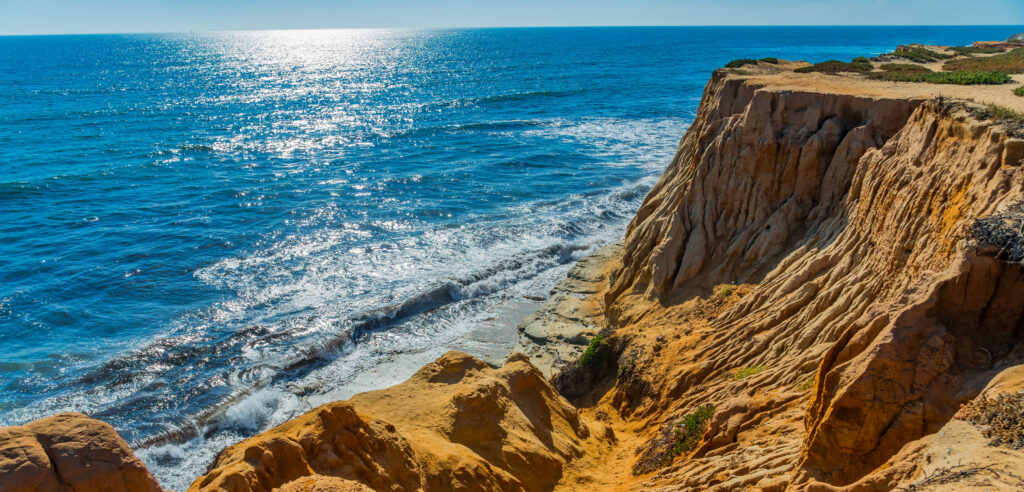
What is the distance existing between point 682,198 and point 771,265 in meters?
4.63

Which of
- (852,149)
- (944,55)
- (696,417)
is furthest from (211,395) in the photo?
(944,55)

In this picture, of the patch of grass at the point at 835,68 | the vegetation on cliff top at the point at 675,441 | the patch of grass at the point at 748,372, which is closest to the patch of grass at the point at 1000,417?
the vegetation on cliff top at the point at 675,441

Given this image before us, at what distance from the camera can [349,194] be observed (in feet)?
144

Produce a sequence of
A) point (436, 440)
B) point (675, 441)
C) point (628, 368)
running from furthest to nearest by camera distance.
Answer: point (628, 368) < point (675, 441) < point (436, 440)

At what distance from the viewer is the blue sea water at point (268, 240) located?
23.3m

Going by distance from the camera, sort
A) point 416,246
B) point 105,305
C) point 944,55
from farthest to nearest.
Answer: point 944,55 < point 416,246 < point 105,305

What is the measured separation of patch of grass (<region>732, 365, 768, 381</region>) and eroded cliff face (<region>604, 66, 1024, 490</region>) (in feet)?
0.66

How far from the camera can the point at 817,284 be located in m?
16.0

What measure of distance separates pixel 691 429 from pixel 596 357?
682cm

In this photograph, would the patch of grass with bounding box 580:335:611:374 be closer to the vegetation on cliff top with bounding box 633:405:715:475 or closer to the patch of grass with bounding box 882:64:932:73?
the vegetation on cliff top with bounding box 633:405:715:475

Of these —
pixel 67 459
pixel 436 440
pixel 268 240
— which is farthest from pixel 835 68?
pixel 67 459

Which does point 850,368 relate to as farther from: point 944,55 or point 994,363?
point 944,55

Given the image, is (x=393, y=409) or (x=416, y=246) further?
(x=416, y=246)

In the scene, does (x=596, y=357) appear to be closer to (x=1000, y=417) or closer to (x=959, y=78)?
(x=1000, y=417)
